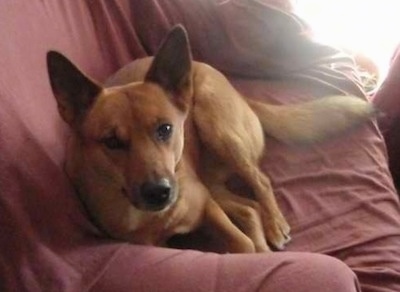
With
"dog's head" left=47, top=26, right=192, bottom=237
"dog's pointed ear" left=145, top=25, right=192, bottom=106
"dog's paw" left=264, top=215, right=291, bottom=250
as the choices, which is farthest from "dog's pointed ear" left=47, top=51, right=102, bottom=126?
"dog's paw" left=264, top=215, right=291, bottom=250

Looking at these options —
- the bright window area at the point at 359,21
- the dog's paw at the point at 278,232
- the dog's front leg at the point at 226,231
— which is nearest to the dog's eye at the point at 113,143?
the dog's front leg at the point at 226,231

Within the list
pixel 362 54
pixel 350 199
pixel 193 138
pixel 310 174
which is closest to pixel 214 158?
pixel 193 138

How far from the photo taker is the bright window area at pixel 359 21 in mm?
2835

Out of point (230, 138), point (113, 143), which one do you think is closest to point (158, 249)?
point (113, 143)

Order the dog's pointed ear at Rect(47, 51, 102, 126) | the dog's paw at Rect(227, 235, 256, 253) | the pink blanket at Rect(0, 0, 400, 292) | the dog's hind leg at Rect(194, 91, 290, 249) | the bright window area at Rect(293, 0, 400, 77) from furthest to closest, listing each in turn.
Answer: the bright window area at Rect(293, 0, 400, 77) < the dog's hind leg at Rect(194, 91, 290, 249) < the dog's paw at Rect(227, 235, 256, 253) < the dog's pointed ear at Rect(47, 51, 102, 126) < the pink blanket at Rect(0, 0, 400, 292)

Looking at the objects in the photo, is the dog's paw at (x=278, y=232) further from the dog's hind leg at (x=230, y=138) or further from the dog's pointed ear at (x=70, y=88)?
the dog's pointed ear at (x=70, y=88)

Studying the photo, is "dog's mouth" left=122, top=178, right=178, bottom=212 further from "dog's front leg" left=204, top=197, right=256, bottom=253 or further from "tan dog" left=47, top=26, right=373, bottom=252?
"dog's front leg" left=204, top=197, right=256, bottom=253

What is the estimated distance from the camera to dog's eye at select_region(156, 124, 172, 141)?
1.52 meters

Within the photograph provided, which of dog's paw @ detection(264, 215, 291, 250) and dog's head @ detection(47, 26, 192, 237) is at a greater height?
dog's head @ detection(47, 26, 192, 237)

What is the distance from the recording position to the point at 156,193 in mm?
1428

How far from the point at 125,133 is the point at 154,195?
0.15 m

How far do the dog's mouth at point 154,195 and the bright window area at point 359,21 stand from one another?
1563 millimetres

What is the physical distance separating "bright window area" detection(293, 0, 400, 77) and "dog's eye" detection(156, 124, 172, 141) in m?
1.45

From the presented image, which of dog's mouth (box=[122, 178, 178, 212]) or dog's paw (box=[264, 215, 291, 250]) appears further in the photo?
dog's paw (box=[264, 215, 291, 250])
